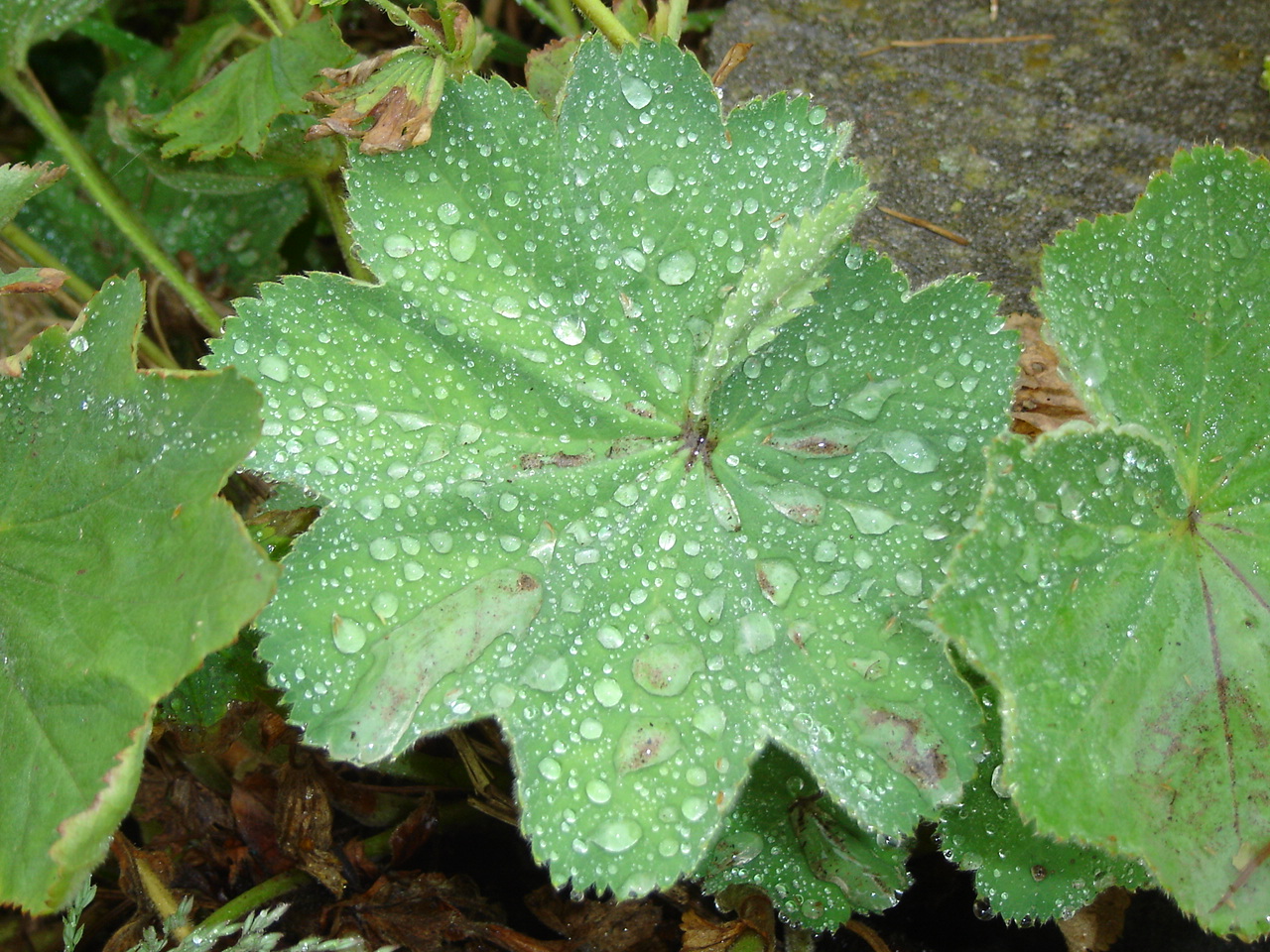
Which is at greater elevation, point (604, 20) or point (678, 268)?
point (604, 20)

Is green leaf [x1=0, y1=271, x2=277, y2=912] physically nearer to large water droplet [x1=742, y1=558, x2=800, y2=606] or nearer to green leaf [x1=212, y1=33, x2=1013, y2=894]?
green leaf [x1=212, y1=33, x2=1013, y2=894]

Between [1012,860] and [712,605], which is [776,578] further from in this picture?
[1012,860]

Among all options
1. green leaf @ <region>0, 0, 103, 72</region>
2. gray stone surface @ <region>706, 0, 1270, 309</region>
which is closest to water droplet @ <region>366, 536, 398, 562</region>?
gray stone surface @ <region>706, 0, 1270, 309</region>

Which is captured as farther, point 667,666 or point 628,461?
point 628,461

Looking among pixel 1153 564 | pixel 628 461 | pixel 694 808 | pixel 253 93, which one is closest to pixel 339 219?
pixel 253 93

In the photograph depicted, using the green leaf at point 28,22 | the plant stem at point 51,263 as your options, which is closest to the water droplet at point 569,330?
the plant stem at point 51,263

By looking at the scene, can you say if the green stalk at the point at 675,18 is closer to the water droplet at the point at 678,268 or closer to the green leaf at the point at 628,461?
the green leaf at the point at 628,461
